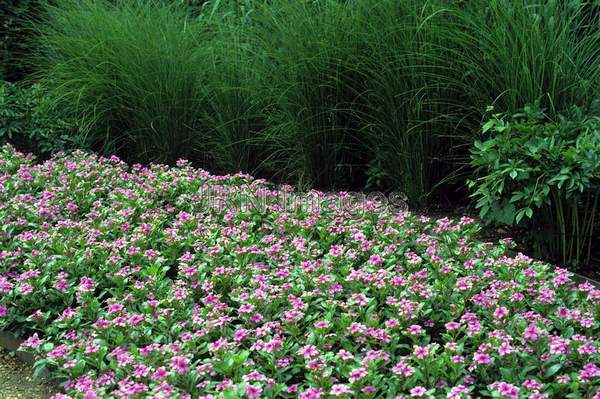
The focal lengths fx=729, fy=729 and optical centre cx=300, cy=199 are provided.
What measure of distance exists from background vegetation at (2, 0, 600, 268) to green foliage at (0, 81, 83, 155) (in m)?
0.11

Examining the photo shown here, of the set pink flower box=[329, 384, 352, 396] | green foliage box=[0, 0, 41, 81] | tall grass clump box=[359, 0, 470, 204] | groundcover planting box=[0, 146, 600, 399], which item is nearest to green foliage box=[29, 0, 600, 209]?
tall grass clump box=[359, 0, 470, 204]

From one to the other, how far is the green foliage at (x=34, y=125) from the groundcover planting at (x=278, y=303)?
1639 mm

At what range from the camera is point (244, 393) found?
219cm

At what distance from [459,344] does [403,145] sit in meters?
2.15

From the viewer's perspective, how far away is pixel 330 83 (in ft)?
15.4

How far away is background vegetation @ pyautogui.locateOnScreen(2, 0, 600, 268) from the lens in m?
3.92

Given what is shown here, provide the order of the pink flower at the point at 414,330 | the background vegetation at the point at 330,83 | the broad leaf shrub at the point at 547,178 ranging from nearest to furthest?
Result: 1. the pink flower at the point at 414,330
2. the broad leaf shrub at the point at 547,178
3. the background vegetation at the point at 330,83

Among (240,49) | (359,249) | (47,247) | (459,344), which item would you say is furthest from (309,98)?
(459,344)

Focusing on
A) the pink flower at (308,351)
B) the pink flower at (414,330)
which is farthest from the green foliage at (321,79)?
the pink flower at (308,351)

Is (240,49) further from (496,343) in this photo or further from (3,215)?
(496,343)

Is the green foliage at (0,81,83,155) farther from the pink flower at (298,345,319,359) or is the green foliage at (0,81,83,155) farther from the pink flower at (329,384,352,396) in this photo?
the pink flower at (329,384,352,396)

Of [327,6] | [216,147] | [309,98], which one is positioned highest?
[327,6]

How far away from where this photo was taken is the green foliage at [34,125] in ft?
18.9

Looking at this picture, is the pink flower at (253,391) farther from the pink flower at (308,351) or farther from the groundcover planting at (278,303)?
the pink flower at (308,351)
